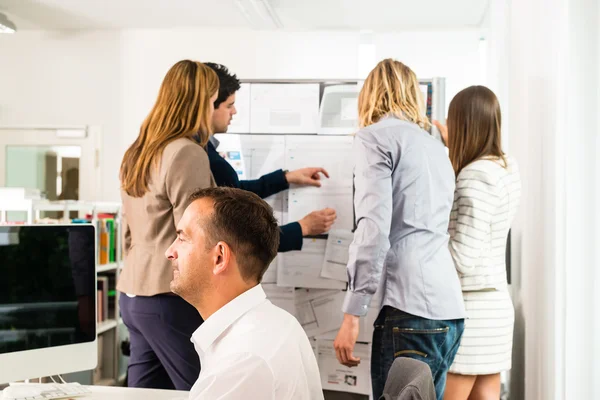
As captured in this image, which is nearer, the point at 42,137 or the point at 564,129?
the point at 564,129

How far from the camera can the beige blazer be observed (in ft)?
6.23

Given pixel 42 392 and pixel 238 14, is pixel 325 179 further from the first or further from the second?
pixel 238 14

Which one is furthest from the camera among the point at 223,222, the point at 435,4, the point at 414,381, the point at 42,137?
the point at 42,137

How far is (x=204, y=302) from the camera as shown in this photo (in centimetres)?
130

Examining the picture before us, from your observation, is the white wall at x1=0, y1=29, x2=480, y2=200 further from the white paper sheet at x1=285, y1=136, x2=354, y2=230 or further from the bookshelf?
the white paper sheet at x1=285, y1=136, x2=354, y2=230

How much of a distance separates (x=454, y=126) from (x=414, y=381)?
1391mm

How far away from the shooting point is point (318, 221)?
2.70 metres

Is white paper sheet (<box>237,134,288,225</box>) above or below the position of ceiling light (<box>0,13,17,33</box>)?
below

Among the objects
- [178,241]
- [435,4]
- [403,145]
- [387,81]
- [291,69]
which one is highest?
[435,4]

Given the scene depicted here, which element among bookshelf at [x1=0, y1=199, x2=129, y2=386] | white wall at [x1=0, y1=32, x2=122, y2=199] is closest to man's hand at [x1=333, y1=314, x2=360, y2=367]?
bookshelf at [x1=0, y1=199, x2=129, y2=386]

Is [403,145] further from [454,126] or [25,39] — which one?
[25,39]

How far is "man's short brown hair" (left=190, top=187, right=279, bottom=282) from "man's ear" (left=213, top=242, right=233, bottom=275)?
0.04ft

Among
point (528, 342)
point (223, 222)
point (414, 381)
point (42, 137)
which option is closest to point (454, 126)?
point (528, 342)

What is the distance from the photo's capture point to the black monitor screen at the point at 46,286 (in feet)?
5.33
